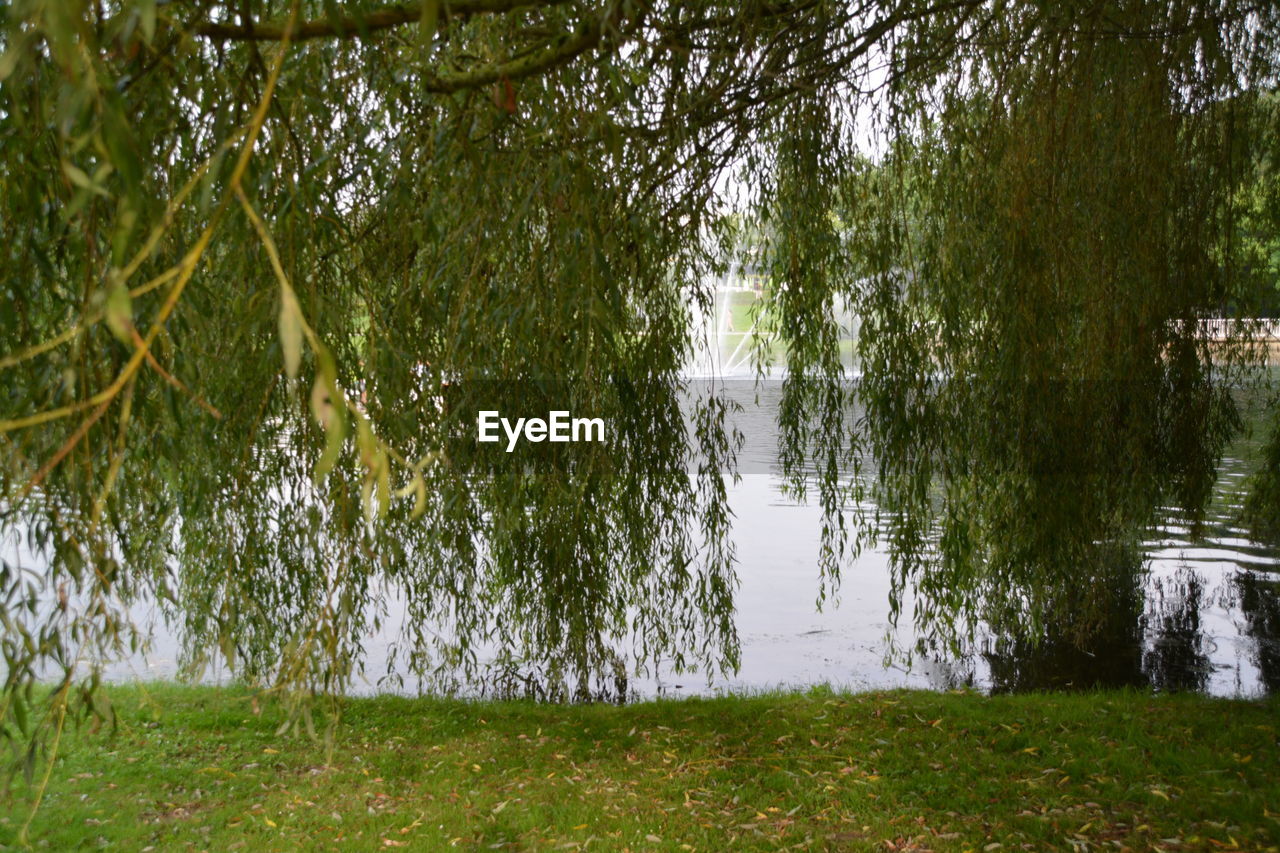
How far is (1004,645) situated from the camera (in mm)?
5988

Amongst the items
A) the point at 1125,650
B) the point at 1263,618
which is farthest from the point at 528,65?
the point at 1263,618

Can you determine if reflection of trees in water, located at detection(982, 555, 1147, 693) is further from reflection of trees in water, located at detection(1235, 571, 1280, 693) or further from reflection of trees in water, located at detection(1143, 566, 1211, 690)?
reflection of trees in water, located at detection(1235, 571, 1280, 693)

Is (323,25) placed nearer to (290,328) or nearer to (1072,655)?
(290,328)

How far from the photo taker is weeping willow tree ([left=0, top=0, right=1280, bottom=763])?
2475mm

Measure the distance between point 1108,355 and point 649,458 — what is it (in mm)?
1602

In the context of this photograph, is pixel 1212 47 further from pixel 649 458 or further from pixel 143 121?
pixel 143 121

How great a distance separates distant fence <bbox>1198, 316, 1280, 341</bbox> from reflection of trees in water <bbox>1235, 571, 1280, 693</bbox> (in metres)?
1.66

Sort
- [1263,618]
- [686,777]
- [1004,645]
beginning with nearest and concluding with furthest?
1. [686,777]
2. [1004,645]
3. [1263,618]

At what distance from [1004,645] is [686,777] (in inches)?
111

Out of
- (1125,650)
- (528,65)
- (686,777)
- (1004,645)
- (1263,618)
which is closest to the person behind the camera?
(528,65)

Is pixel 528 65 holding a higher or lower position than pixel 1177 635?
higher

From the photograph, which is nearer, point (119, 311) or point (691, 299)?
point (119, 311)

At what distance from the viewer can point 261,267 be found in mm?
2277

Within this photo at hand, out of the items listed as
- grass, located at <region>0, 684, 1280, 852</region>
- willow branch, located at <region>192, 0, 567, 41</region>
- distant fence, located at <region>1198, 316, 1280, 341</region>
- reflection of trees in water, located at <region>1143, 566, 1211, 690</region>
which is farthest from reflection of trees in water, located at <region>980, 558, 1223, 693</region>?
willow branch, located at <region>192, 0, 567, 41</region>
